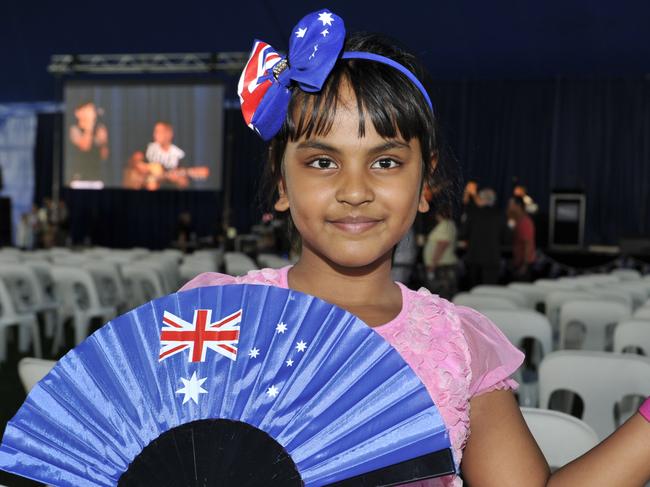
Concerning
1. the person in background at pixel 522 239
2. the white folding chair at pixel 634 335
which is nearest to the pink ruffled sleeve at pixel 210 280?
the white folding chair at pixel 634 335

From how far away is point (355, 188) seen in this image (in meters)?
0.86

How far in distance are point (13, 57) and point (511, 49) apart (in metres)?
8.13

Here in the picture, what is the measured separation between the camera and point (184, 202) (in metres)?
18.3

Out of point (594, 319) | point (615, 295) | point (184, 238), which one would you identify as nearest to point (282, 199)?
point (594, 319)

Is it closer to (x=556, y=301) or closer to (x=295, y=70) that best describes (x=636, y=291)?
(x=556, y=301)

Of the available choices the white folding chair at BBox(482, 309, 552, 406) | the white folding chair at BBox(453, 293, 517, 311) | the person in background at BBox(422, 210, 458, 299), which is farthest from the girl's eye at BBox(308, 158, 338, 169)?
the person in background at BBox(422, 210, 458, 299)

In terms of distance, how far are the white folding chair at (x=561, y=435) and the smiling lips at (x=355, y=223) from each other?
97 cm

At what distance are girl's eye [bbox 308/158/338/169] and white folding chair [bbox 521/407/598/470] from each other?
3.36 ft

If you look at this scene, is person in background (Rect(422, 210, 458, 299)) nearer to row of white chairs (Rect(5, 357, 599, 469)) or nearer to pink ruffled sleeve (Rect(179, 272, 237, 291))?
row of white chairs (Rect(5, 357, 599, 469))

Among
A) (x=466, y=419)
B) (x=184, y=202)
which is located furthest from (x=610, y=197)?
(x=466, y=419)

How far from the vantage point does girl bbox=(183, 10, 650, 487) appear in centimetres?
87

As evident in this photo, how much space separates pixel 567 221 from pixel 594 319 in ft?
33.7

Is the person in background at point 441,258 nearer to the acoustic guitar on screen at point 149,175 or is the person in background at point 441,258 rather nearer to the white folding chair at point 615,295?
the white folding chair at point 615,295

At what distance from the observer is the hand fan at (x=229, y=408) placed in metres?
0.66
